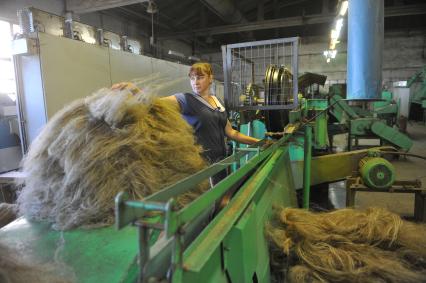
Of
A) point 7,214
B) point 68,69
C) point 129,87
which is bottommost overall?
point 7,214

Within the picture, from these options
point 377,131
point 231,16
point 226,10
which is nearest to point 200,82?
point 377,131

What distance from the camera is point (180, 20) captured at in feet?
27.9

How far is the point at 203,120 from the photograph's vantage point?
5.53ft

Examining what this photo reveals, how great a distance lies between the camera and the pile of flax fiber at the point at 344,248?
1244mm

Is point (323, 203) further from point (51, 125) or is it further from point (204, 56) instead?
point (204, 56)

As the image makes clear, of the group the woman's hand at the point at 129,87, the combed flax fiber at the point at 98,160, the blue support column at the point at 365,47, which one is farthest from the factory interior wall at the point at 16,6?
the blue support column at the point at 365,47

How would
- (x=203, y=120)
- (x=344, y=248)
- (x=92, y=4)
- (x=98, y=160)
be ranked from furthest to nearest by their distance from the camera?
(x=92, y=4) → (x=203, y=120) → (x=344, y=248) → (x=98, y=160)

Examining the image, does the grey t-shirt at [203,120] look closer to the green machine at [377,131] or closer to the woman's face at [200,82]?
A: the woman's face at [200,82]

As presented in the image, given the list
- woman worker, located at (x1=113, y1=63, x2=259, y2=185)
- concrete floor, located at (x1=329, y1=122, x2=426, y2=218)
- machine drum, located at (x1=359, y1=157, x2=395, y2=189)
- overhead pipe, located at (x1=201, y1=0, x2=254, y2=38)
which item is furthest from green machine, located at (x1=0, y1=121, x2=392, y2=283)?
overhead pipe, located at (x1=201, y1=0, x2=254, y2=38)

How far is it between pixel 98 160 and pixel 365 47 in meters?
3.11

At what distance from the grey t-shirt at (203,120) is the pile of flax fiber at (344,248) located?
1.74 feet

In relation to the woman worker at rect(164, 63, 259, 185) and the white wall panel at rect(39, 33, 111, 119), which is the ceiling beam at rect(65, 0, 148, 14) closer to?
the white wall panel at rect(39, 33, 111, 119)

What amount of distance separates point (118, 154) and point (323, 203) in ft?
9.51

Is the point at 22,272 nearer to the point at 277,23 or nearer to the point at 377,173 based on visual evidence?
the point at 377,173
